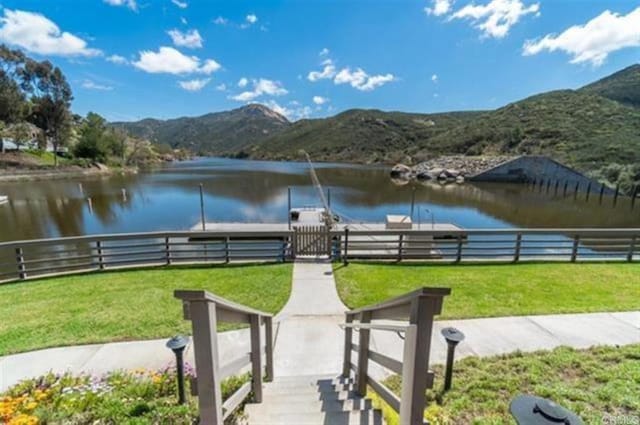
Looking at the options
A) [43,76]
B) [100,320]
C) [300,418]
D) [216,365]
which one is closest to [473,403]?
[300,418]

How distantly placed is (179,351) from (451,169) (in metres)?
63.1

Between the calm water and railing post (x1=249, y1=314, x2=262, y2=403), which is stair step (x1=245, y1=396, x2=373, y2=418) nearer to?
railing post (x1=249, y1=314, x2=262, y2=403)

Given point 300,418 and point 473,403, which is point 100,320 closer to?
point 300,418

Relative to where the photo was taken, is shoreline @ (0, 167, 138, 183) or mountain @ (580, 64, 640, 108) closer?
shoreline @ (0, 167, 138, 183)

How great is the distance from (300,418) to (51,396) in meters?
2.59

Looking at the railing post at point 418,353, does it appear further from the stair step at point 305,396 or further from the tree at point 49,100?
the tree at point 49,100

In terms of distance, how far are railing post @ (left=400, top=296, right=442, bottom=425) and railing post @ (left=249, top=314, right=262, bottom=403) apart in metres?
1.22

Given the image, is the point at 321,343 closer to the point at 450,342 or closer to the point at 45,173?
the point at 450,342

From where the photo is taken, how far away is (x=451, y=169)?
59.0 meters

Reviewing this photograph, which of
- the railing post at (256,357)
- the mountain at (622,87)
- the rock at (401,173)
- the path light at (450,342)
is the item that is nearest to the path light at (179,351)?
the railing post at (256,357)

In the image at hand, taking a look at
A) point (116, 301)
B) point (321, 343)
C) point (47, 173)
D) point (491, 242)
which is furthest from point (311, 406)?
point (47, 173)

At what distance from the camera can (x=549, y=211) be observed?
29000mm

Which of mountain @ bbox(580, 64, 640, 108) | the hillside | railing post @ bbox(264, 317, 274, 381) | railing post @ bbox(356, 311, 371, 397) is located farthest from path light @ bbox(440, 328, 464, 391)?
mountain @ bbox(580, 64, 640, 108)

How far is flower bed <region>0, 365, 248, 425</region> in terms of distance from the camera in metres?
2.51
